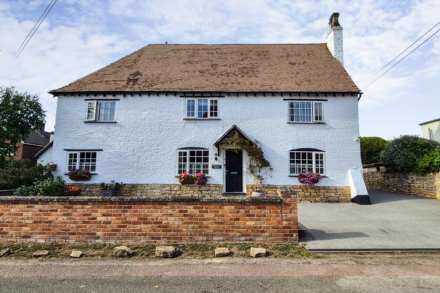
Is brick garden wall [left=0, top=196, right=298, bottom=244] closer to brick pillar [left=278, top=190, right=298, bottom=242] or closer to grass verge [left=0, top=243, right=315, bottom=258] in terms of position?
brick pillar [left=278, top=190, right=298, bottom=242]

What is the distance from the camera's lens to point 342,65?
1702 centimetres

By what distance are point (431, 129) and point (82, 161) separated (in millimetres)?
29036

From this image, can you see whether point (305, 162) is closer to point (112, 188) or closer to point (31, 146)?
point (112, 188)

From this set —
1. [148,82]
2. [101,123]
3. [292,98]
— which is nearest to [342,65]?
[292,98]

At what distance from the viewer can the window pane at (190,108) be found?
15480 mm

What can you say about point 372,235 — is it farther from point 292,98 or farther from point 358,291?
point 292,98

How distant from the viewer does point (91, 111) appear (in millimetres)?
15609

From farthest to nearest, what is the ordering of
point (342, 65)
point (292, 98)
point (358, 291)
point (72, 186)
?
1. point (342, 65)
2. point (292, 98)
3. point (72, 186)
4. point (358, 291)

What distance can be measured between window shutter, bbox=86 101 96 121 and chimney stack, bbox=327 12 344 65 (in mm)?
14500

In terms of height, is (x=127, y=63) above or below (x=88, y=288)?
above

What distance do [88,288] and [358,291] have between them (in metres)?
4.16

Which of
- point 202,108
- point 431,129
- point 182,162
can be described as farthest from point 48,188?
point 431,129

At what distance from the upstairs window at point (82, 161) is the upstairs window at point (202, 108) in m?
5.58

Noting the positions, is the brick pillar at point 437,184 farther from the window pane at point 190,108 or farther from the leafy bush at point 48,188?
the leafy bush at point 48,188
